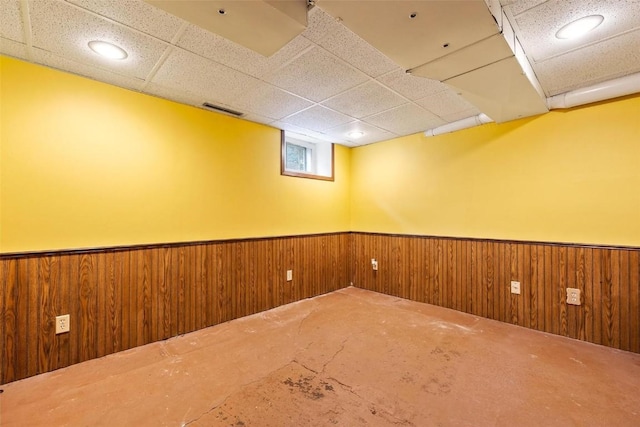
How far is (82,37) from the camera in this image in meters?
1.79

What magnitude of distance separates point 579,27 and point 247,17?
6.35 feet

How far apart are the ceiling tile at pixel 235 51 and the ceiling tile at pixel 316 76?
0.08m

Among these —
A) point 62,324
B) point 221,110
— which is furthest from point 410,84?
point 62,324

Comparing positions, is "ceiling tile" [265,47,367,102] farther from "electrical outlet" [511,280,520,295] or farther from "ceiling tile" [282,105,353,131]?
"electrical outlet" [511,280,520,295]

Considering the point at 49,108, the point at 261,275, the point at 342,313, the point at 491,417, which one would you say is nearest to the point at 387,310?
the point at 342,313

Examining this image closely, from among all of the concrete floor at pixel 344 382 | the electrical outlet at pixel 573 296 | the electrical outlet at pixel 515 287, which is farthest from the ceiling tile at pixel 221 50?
the electrical outlet at pixel 573 296

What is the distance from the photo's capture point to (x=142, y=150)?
103 inches

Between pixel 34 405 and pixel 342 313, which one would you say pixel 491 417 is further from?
pixel 34 405

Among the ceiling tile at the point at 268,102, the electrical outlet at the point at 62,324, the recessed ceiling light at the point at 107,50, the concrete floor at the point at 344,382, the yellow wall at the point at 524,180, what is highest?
the recessed ceiling light at the point at 107,50

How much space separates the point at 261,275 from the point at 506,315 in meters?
2.78

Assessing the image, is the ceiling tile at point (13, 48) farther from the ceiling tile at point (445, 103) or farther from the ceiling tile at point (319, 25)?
the ceiling tile at point (445, 103)

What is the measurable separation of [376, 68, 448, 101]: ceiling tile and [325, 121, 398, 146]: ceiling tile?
0.87 m

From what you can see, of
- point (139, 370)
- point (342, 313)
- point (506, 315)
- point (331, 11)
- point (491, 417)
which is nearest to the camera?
point (331, 11)

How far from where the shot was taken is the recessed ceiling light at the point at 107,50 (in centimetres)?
187
